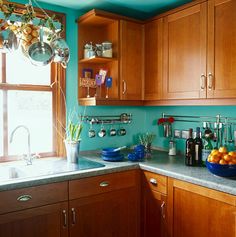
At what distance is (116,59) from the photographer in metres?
2.50

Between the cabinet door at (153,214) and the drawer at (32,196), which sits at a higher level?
the drawer at (32,196)

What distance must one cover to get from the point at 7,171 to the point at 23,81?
2.56 ft

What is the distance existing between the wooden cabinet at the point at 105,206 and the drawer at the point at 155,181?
2.8 inches

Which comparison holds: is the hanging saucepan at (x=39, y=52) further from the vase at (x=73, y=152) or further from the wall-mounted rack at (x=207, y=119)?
the wall-mounted rack at (x=207, y=119)

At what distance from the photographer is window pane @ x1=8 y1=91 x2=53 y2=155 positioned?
2373mm

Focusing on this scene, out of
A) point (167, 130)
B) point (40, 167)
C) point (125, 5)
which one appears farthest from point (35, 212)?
point (125, 5)

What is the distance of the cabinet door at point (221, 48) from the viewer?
6.39 feet

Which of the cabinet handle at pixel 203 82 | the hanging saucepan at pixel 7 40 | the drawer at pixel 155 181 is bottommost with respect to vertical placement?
the drawer at pixel 155 181

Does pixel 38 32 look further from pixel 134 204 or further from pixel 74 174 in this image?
pixel 134 204

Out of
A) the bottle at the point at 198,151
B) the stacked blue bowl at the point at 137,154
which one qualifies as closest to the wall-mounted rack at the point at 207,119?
the bottle at the point at 198,151

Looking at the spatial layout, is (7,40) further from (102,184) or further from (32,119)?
(102,184)

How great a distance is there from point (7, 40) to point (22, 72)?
70 centimetres

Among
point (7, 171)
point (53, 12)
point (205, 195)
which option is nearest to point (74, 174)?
point (7, 171)

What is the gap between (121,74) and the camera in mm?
2523
